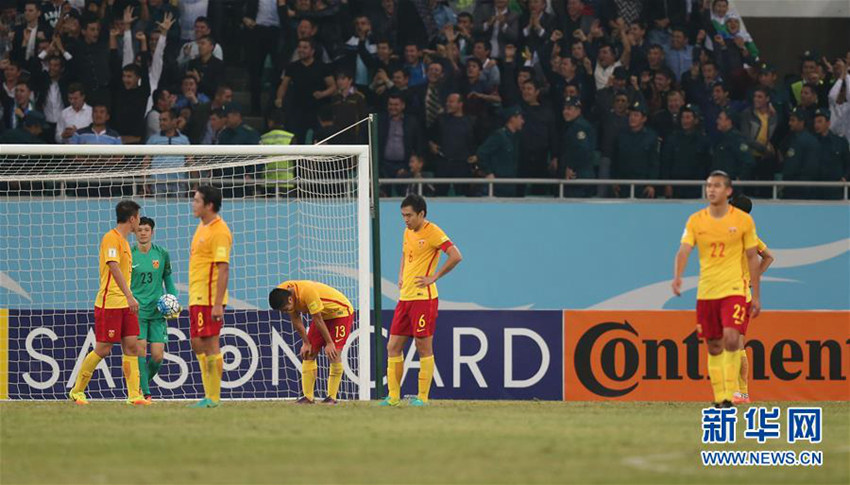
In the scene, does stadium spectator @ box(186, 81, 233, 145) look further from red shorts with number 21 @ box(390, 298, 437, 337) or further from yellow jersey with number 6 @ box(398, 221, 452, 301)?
red shorts with number 21 @ box(390, 298, 437, 337)

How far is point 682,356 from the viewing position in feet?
56.8

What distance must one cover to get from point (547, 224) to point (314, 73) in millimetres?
3693

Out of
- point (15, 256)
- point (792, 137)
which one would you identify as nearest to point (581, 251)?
point (792, 137)

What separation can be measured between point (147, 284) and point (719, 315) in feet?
20.3

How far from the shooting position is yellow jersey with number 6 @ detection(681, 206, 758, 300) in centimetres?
1113

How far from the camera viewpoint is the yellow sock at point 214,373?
39.2 ft

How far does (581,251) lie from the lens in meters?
17.6

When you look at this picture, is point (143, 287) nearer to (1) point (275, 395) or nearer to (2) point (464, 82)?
(1) point (275, 395)

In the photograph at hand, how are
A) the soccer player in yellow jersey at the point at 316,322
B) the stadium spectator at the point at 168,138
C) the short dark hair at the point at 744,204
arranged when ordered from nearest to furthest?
the soccer player in yellow jersey at the point at 316,322, the short dark hair at the point at 744,204, the stadium spectator at the point at 168,138

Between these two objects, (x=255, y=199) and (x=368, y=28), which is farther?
(x=368, y=28)

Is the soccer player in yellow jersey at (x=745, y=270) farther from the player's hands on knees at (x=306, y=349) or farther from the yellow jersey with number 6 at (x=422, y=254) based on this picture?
the player's hands on knees at (x=306, y=349)

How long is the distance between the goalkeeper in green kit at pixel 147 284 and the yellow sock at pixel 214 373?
233 cm

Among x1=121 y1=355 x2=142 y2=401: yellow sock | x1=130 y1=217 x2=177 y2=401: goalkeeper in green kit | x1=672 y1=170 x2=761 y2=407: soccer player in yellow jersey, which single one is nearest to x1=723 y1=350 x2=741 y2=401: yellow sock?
x1=672 y1=170 x2=761 y2=407: soccer player in yellow jersey

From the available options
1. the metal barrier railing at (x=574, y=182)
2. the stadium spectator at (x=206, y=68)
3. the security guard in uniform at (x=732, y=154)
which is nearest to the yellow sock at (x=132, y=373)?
the metal barrier railing at (x=574, y=182)
